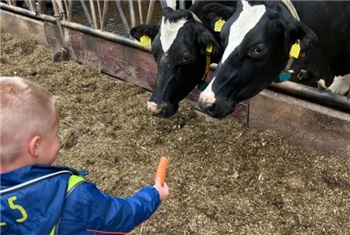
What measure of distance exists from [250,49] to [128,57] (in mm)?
2251

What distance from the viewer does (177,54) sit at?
2.99 meters

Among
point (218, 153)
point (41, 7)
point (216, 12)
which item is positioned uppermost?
point (216, 12)

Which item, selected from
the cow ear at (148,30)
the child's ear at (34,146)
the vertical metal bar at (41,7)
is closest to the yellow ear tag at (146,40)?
the cow ear at (148,30)

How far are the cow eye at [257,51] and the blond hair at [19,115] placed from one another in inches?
57.7

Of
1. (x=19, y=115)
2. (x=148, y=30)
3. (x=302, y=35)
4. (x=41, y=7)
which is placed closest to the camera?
(x=19, y=115)

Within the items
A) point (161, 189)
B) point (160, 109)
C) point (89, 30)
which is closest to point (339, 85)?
point (160, 109)

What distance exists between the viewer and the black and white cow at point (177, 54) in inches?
118

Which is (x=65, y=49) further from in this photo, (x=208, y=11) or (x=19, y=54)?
(x=208, y=11)

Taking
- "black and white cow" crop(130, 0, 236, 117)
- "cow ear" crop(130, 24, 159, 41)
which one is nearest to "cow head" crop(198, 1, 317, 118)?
"black and white cow" crop(130, 0, 236, 117)

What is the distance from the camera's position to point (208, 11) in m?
Result: 3.11

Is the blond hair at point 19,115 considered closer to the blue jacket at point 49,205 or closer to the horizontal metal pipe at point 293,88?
the blue jacket at point 49,205

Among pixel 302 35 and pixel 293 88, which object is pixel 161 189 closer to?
pixel 302 35

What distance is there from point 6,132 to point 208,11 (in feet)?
7.24

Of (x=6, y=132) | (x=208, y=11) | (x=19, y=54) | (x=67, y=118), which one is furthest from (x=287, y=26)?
(x=19, y=54)
